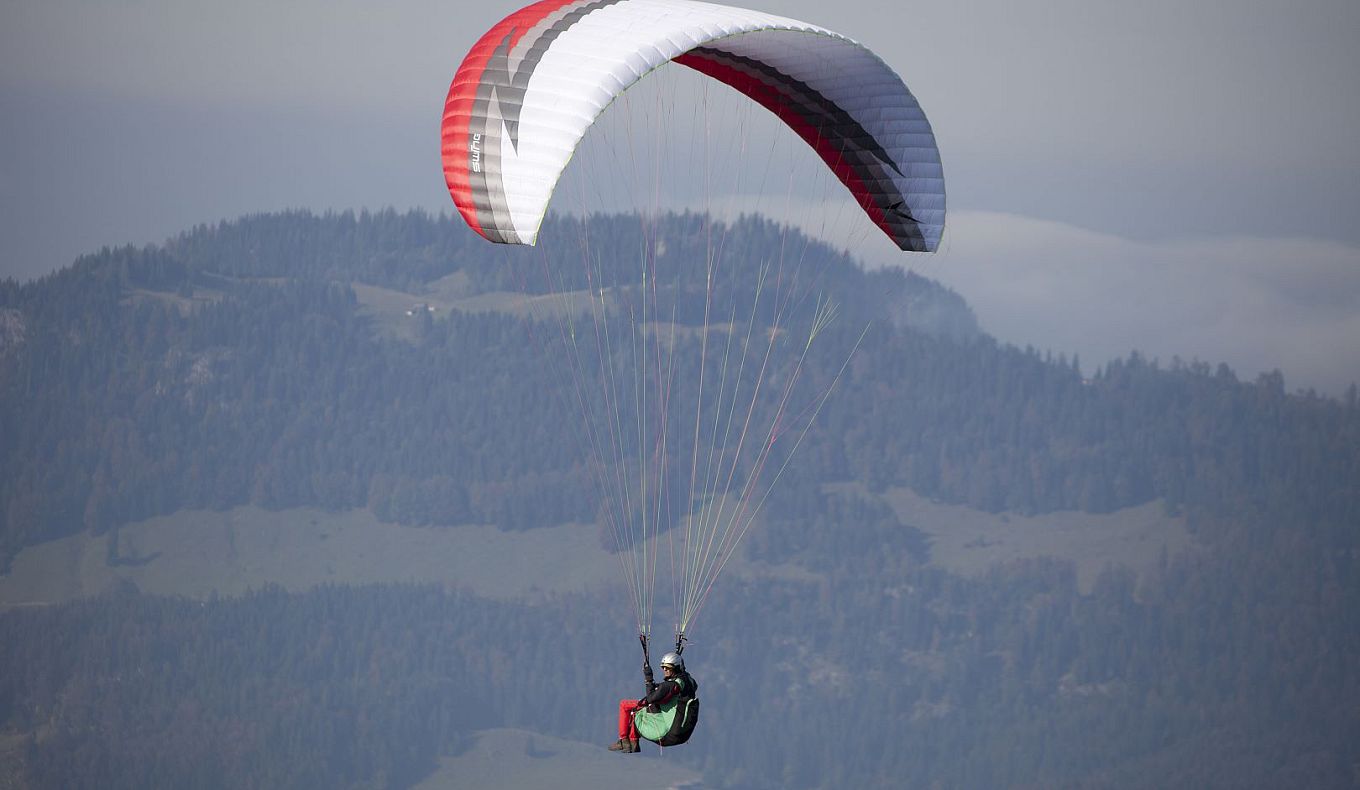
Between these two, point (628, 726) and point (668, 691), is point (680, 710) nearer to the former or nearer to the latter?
point (668, 691)

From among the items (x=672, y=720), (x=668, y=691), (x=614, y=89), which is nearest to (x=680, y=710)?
(x=672, y=720)

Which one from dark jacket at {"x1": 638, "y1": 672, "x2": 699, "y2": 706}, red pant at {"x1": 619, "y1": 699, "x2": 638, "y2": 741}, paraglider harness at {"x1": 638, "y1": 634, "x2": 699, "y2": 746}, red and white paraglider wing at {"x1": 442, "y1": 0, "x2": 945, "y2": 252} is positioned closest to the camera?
red and white paraglider wing at {"x1": 442, "y1": 0, "x2": 945, "y2": 252}

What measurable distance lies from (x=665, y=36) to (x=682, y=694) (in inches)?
433

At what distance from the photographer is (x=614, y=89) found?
39.2 meters

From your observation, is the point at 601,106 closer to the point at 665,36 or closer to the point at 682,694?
the point at 665,36

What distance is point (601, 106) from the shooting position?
128 ft

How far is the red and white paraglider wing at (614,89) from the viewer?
3934 centimetres

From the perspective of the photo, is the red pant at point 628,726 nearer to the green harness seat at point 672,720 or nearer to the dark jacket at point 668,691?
the green harness seat at point 672,720

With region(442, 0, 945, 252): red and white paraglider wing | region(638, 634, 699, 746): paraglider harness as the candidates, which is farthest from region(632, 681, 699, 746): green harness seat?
region(442, 0, 945, 252): red and white paraglider wing

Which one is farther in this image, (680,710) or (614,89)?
(680,710)

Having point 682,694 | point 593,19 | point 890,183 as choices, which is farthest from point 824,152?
point 682,694

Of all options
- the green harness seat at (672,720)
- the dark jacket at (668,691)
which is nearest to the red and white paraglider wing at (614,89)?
the dark jacket at (668,691)

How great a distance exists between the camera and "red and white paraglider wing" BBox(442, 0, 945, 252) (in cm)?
3934

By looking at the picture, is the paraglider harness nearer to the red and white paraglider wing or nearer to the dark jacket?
the dark jacket
